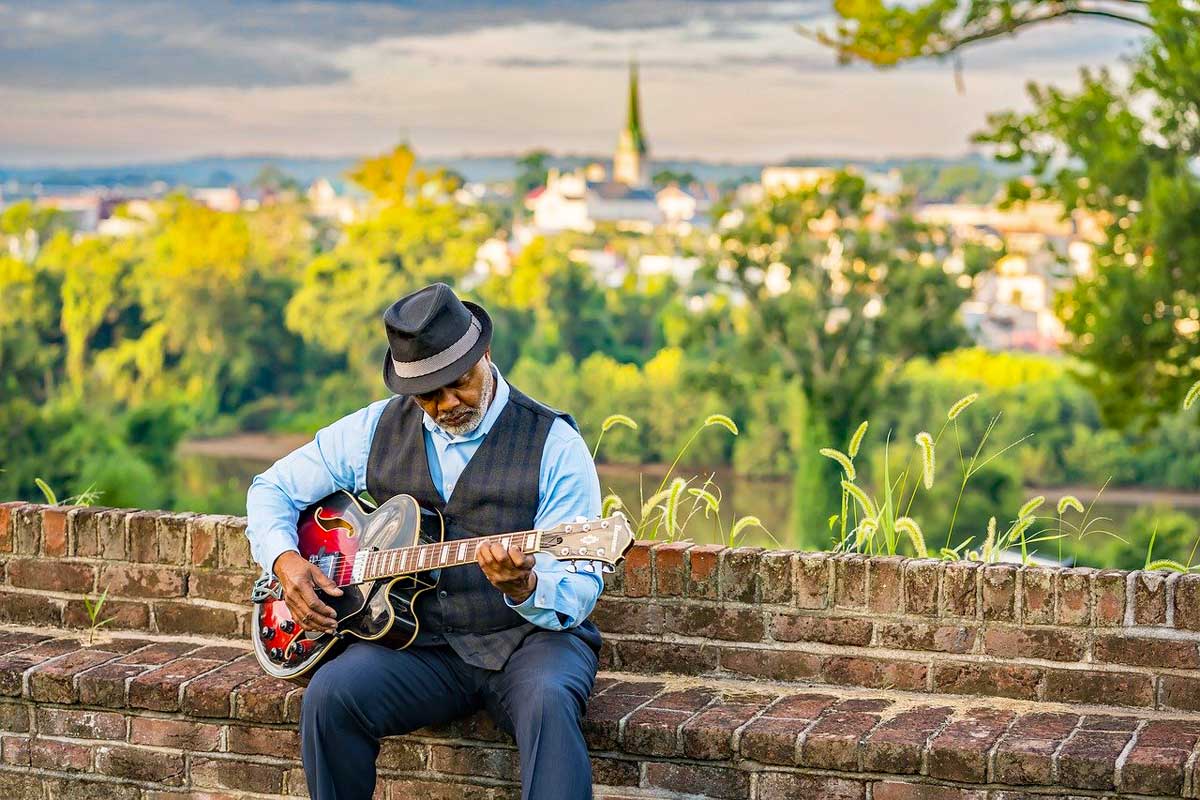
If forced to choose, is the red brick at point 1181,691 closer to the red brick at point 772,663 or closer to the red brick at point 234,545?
the red brick at point 772,663

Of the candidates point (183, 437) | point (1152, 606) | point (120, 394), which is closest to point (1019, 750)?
point (1152, 606)

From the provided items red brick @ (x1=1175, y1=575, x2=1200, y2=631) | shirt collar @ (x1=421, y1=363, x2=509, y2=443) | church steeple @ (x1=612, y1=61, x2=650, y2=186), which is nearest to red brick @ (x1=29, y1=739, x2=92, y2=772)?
shirt collar @ (x1=421, y1=363, x2=509, y2=443)

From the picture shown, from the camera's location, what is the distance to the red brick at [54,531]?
3.89 metres

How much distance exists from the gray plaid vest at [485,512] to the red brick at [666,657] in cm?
31

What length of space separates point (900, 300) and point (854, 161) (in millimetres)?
47968

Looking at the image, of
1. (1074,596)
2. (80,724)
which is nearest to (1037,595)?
(1074,596)

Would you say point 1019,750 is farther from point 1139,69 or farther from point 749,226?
point 749,226

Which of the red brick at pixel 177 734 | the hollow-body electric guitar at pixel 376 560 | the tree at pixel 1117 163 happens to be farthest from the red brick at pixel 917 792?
the tree at pixel 1117 163

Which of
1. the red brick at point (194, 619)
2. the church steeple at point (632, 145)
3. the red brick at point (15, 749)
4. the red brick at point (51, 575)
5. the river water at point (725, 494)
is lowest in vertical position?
the river water at point (725, 494)

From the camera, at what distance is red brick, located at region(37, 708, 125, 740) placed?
3523 millimetres

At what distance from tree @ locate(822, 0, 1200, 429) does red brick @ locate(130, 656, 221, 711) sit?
55.8 ft

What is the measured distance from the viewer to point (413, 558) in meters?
3.03

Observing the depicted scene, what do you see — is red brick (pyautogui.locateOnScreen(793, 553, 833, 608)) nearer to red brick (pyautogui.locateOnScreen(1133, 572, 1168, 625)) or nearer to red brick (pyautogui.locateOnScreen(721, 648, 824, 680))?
red brick (pyautogui.locateOnScreen(721, 648, 824, 680))

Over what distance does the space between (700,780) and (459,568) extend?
1.97ft
